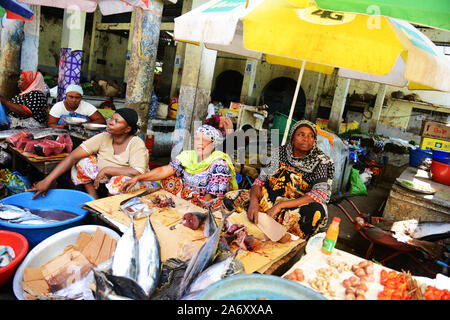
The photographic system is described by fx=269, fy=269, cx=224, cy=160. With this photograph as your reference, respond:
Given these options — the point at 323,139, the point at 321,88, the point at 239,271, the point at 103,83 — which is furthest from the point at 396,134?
the point at 239,271

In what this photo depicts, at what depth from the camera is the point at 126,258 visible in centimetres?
163

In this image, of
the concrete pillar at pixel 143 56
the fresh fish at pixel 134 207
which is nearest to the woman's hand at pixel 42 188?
the fresh fish at pixel 134 207

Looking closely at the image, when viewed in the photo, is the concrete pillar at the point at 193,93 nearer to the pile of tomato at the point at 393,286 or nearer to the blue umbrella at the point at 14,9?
the blue umbrella at the point at 14,9

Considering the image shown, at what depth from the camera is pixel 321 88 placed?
16.3 metres

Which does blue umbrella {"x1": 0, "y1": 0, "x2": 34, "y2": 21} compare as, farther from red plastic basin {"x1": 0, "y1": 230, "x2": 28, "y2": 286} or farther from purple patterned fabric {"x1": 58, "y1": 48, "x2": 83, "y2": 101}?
red plastic basin {"x1": 0, "y1": 230, "x2": 28, "y2": 286}

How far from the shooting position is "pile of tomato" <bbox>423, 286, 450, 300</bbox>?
5.40 ft

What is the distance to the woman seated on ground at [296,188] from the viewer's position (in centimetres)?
297

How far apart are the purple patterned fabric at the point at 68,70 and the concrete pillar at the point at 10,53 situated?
0.99 m

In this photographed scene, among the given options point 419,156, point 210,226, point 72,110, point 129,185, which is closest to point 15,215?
point 129,185

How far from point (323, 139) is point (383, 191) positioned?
451 cm

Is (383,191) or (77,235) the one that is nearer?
(77,235)

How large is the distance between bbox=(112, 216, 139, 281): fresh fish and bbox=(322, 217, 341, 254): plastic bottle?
1.41 metres

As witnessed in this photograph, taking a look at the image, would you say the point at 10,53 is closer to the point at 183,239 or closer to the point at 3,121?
the point at 3,121
